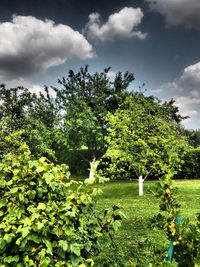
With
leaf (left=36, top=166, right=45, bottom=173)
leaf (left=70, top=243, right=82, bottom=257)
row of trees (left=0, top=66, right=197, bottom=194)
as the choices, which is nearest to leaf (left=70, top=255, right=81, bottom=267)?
leaf (left=70, top=243, right=82, bottom=257)

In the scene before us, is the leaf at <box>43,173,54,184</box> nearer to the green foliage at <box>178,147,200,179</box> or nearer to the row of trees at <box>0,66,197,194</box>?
the row of trees at <box>0,66,197,194</box>

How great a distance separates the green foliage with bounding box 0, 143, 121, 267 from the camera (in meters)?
1.97

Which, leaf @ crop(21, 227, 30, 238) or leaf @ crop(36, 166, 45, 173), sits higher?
leaf @ crop(36, 166, 45, 173)

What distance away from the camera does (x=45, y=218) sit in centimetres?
207

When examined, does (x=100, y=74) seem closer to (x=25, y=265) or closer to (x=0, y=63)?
(x=0, y=63)

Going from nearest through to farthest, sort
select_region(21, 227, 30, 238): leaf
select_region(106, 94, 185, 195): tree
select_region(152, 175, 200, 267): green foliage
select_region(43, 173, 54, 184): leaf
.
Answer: select_region(152, 175, 200, 267): green foliage → select_region(21, 227, 30, 238): leaf → select_region(43, 173, 54, 184): leaf → select_region(106, 94, 185, 195): tree

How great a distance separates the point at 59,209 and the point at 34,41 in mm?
11446

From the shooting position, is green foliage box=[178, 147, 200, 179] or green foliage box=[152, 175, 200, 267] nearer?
green foliage box=[152, 175, 200, 267]

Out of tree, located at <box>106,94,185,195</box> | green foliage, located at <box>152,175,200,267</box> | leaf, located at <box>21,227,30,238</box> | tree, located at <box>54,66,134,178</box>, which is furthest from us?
tree, located at <box>54,66,134,178</box>

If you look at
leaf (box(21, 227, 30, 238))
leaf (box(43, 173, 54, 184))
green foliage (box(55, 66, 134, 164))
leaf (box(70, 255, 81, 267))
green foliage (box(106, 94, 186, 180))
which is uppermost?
green foliage (box(55, 66, 134, 164))

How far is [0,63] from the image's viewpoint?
16.5 metres

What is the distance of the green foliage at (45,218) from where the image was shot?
1.97m

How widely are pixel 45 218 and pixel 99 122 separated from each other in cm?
2166

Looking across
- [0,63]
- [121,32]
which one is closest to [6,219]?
[121,32]
